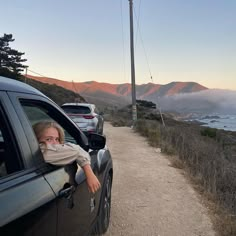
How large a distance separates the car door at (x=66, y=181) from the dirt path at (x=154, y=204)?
1.80m

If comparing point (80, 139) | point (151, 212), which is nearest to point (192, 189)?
point (151, 212)

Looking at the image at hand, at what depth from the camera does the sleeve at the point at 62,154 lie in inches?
112

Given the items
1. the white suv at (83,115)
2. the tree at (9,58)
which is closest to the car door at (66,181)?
the white suv at (83,115)

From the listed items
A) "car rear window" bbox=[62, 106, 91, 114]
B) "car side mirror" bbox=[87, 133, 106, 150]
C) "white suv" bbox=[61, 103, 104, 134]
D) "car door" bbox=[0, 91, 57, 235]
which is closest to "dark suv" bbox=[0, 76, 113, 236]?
"car door" bbox=[0, 91, 57, 235]

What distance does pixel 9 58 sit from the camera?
4816 cm

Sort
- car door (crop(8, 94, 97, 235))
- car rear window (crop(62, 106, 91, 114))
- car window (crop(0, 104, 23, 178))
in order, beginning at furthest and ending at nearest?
car rear window (crop(62, 106, 91, 114)) → car door (crop(8, 94, 97, 235)) → car window (crop(0, 104, 23, 178))

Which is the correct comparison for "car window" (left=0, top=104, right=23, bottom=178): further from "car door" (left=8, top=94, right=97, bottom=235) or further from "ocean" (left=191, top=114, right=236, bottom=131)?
"ocean" (left=191, top=114, right=236, bottom=131)

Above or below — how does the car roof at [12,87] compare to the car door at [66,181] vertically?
above

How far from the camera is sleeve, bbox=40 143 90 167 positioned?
9.35 ft

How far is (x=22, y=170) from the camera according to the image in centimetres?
241

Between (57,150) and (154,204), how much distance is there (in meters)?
3.90

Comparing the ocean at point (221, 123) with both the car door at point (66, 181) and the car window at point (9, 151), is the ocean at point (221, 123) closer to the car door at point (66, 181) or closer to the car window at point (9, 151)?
the car door at point (66, 181)

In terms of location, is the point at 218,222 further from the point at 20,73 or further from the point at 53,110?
the point at 20,73

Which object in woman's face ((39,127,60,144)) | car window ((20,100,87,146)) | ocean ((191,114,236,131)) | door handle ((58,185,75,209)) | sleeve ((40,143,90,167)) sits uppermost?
car window ((20,100,87,146))
